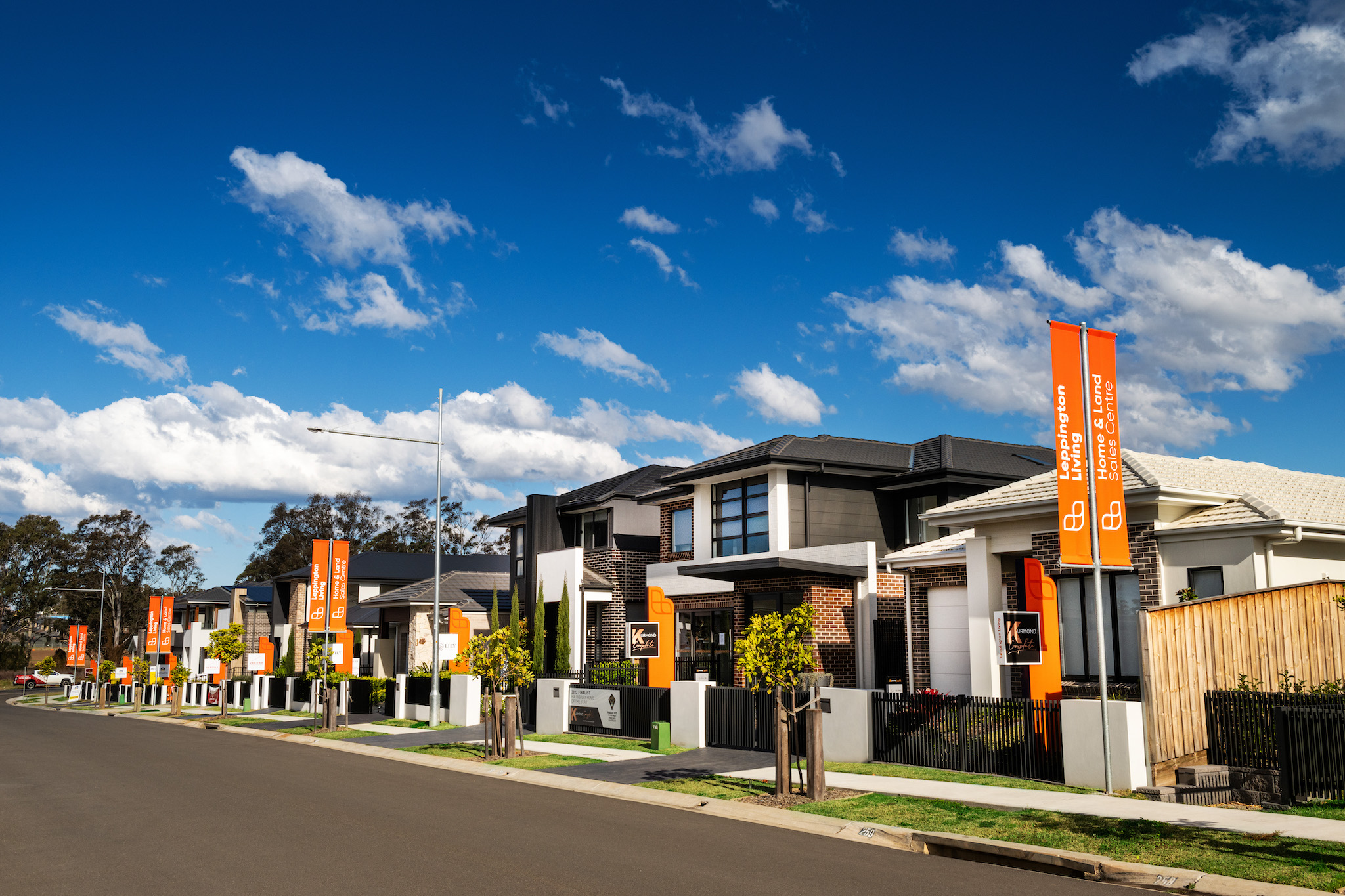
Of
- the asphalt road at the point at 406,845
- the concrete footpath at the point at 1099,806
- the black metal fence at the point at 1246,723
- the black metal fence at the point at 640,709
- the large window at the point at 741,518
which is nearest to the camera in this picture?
the asphalt road at the point at 406,845

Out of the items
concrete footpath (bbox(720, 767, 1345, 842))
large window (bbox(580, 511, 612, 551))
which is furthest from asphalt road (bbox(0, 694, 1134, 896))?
large window (bbox(580, 511, 612, 551))

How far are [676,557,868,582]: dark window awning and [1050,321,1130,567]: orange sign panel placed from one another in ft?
36.8

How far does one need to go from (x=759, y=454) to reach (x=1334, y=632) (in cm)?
1636

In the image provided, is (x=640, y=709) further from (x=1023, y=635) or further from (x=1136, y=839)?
(x=1136, y=839)

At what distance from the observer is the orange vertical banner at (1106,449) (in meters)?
15.8

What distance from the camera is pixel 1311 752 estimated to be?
12.9 m

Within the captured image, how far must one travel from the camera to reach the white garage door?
2438 cm

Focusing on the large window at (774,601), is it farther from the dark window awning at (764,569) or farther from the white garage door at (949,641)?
the white garage door at (949,641)

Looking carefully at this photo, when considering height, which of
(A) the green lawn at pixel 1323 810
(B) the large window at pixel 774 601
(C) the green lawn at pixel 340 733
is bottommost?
(C) the green lawn at pixel 340 733

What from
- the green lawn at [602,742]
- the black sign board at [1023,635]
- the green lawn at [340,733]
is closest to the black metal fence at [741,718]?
the green lawn at [602,742]

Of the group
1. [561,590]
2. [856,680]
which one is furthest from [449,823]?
[561,590]

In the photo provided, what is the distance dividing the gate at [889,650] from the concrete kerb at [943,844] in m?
10.7

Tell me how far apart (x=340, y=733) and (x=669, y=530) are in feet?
41.7

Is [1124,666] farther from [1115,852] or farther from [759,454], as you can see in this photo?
[759,454]
